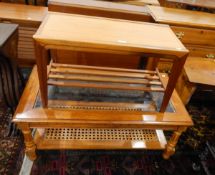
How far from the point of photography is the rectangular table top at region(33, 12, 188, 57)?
0.78m

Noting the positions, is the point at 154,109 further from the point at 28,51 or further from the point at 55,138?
the point at 28,51

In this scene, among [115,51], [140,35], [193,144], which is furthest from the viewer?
[193,144]

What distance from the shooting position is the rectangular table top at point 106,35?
783mm

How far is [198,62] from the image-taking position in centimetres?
155

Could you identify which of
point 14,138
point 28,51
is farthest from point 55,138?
point 28,51

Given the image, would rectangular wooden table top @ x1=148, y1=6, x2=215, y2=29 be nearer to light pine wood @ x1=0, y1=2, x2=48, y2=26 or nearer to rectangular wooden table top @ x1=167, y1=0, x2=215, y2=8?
rectangular wooden table top @ x1=167, y1=0, x2=215, y2=8

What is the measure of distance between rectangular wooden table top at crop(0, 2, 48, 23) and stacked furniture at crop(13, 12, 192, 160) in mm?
525

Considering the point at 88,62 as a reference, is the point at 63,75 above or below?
above

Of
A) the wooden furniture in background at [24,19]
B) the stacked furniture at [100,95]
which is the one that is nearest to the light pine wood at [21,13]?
the wooden furniture in background at [24,19]

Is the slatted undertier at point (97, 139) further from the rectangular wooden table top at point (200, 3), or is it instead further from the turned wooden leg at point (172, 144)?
the rectangular wooden table top at point (200, 3)

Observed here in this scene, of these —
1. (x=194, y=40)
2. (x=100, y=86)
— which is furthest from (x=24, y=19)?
(x=194, y=40)

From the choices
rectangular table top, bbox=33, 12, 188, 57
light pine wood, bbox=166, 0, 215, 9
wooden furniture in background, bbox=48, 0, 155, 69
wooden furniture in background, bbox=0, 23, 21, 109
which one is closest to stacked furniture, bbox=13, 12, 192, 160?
rectangular table top, bbox=33, 12, 188, 57

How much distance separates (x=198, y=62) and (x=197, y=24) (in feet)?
1.06

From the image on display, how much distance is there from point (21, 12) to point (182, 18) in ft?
4.16
